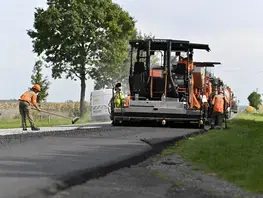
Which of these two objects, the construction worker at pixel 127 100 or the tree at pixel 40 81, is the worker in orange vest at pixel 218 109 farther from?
the tree at pixel 40 81

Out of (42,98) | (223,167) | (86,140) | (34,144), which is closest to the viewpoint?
(223,167)

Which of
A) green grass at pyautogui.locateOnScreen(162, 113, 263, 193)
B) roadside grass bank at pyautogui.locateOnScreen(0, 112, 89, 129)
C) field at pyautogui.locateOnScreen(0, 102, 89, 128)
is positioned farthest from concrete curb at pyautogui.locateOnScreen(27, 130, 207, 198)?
field at pyautogui.locateOnScreen(0, 102, 89, 128)

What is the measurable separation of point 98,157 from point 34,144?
3.04 m

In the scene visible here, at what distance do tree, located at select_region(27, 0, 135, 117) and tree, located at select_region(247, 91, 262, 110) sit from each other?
6308cm

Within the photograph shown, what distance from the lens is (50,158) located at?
34.8 ft

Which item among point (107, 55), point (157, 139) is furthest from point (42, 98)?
point (157, 139)

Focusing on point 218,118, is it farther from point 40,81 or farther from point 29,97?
point 40,81

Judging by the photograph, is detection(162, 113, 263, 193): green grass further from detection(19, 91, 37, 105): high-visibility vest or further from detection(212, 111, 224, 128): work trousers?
detection(212, 111, 224, 128): work trousers

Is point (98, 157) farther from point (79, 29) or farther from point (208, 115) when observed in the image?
point (79, 29)

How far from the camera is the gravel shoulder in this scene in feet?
25.0

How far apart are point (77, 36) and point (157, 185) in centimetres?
4005

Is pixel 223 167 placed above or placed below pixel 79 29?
below

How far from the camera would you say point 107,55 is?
48.5 m

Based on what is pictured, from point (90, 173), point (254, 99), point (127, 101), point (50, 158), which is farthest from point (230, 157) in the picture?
point (254, 99)
